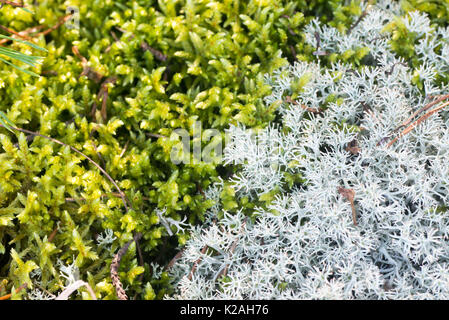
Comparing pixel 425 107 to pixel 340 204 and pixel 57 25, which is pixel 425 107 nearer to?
pixel 340 204

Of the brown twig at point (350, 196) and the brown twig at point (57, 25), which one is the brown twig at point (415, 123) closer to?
the brown twig at point (350, 196)

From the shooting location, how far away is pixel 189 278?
5.28ft

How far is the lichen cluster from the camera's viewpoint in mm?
1633

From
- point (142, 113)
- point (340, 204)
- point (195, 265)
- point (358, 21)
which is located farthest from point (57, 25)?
point (340, 204)

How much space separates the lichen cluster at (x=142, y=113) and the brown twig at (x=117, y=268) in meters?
0.03

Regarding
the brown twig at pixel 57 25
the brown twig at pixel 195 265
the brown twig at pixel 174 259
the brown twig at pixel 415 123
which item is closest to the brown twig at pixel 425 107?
the brown twig at pixel 415 123

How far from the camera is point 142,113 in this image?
190 cm

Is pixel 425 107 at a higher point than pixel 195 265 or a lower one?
higher

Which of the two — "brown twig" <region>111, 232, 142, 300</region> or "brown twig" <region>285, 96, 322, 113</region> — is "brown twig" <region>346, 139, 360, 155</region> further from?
"brown twig" <region>111, 232, 142, 300</region>

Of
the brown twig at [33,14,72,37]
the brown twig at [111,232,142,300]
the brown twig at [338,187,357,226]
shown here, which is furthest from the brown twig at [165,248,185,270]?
the brown twig at [33,14,72,37]

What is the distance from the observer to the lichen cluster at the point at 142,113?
1.63 meters

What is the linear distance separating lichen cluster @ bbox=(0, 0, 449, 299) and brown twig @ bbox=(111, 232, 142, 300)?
0.03 metres

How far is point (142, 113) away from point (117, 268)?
0.72 metres

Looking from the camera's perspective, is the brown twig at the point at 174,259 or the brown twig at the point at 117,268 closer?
the brown twig at the point at 117,268
